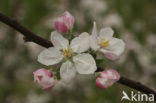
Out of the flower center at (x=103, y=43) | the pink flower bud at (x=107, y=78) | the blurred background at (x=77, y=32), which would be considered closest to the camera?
the pink flower bud at (x=107, y=78)

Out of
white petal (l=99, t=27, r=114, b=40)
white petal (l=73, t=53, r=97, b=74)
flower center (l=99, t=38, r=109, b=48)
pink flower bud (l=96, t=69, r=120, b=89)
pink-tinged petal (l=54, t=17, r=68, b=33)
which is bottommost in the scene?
pink flower bud (l=96, t=69, r=120, b=89)

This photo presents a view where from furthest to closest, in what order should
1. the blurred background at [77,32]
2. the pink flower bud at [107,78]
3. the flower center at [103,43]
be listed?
the blurred background at [77,32] < the flower center at [103,43] < the pink flower bud at [107,78]

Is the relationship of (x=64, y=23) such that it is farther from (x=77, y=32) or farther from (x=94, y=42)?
(x=77, y=32)

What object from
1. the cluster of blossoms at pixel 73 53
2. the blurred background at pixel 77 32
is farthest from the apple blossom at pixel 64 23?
the blurred background at pixel 77 32

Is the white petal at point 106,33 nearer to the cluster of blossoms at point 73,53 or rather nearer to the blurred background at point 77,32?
the cluster of blossoms at point 73,53

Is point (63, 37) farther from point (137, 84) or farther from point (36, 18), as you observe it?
point (36, 18)

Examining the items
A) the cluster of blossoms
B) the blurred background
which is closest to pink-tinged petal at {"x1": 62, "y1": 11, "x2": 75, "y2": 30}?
the cluster of blossoms

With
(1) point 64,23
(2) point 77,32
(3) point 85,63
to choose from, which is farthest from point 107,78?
(2) point 77,32

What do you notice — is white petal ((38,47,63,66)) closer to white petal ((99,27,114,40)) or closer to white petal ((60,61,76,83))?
white petal ((60,61,76,83))
